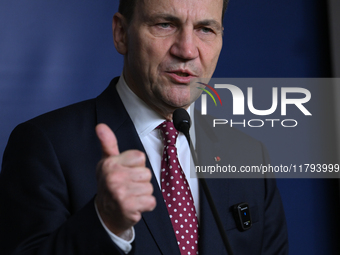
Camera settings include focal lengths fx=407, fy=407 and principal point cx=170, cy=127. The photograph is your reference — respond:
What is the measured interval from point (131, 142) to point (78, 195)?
242 mm

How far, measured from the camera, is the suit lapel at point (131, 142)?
48.1 inches

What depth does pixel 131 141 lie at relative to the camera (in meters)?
1.36

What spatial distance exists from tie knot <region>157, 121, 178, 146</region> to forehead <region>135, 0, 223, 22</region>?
0.37m

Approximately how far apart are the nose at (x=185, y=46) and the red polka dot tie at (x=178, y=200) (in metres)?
0.27

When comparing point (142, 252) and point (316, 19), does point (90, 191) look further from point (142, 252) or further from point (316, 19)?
point (316, 19)

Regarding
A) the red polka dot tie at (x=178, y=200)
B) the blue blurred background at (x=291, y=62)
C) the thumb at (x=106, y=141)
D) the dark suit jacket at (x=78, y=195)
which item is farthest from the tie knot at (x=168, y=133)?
the blue blurred background at (x=291, y=62)

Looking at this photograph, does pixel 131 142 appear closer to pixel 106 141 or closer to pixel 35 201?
pixel 35 201

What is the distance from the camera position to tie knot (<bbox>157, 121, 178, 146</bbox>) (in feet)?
4.58

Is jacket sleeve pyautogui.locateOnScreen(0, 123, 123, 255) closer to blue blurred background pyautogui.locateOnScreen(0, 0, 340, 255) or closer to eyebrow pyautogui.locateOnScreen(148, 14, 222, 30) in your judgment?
eyebrow pyautogui.locateOnScreen(148, 14, 222, 30)

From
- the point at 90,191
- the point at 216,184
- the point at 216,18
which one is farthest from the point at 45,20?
the point at 216,184

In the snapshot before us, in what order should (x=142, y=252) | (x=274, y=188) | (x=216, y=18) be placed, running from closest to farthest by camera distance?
1. (x=142, y=252)
2. (x=216, y=18)
3. (x=274, y=188)

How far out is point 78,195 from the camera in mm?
1262

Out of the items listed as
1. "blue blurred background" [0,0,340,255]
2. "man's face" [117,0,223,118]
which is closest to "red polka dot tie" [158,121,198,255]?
"man's face" [117,0,223,118]

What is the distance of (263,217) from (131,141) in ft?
2.00
